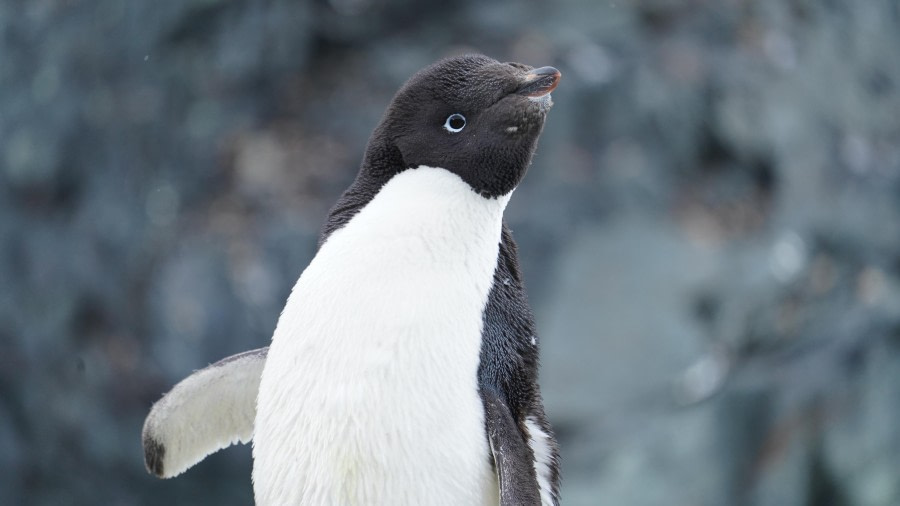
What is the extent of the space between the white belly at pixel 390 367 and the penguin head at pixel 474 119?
34 millimetres

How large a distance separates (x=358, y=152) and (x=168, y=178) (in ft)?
2.72

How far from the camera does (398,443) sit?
1351mm

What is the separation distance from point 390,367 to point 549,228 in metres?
2.96

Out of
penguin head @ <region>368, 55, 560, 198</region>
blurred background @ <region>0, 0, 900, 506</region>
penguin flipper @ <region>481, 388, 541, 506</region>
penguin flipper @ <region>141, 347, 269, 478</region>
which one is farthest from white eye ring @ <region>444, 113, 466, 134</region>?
blurred background @ <region>0, 0, 900, 506</region>

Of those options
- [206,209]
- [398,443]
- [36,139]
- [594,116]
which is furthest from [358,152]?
[398,443]

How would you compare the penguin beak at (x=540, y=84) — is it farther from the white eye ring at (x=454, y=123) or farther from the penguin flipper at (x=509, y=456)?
the penguin flipper at (x=509, y=456)

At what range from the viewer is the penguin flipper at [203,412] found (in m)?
1.65

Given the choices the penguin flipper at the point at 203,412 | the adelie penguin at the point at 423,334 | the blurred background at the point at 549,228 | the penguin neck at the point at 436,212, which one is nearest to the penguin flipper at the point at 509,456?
the adelie penguin at the point at 423,334

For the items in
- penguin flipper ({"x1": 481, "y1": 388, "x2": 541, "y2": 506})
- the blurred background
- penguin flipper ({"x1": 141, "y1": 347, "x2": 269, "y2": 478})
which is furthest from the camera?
Answer: the blurred background

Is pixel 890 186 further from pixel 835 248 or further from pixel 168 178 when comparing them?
pixel 168 178

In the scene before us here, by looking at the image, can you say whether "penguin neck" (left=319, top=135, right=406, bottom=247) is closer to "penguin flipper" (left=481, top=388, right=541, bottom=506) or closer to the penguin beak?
the penguin beak

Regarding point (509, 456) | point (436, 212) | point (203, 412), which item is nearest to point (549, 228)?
point (203, 412)

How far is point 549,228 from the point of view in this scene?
4.26 m

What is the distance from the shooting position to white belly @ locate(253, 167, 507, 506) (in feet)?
4.43
